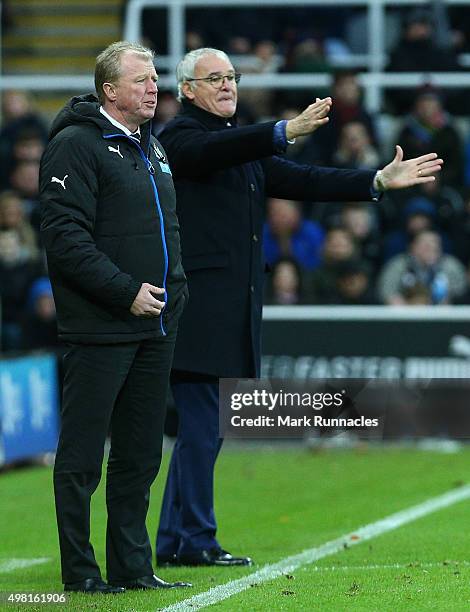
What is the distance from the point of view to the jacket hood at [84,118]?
6645 mm

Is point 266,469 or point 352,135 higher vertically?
point 352,135

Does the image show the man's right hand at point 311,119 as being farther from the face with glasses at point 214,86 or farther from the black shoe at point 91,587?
the black shoe at point 91,587

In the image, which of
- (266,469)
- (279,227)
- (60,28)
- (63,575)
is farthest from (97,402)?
(60,28)

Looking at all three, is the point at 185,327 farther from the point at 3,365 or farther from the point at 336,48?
the point at 336,48

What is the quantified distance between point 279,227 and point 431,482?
5.01 meters

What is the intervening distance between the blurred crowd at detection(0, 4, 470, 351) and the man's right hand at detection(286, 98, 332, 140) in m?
7.28

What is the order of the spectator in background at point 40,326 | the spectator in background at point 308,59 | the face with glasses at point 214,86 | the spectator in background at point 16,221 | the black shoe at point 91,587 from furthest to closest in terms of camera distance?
the spectator in background at point 308,59, the spectator in background at point 16,221, the spectator in background at point 40,326, the face with glasses at point 214,86, the black shoe at point 91,587

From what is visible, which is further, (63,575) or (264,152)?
(264,152)

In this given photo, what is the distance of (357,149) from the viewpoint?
1617cm

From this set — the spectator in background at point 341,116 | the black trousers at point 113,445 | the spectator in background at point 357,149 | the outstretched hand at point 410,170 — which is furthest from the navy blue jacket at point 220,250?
the spectator in background at point 341,116

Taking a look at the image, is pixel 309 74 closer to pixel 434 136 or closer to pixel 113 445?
pixel 434 136

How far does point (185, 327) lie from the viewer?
25.7 feet

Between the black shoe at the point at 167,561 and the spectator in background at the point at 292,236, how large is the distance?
8.06m

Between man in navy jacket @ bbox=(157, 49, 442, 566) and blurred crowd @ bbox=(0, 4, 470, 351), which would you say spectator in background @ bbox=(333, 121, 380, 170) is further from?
man in navy jacket @ bbox=(157, 49, 442, 566)
